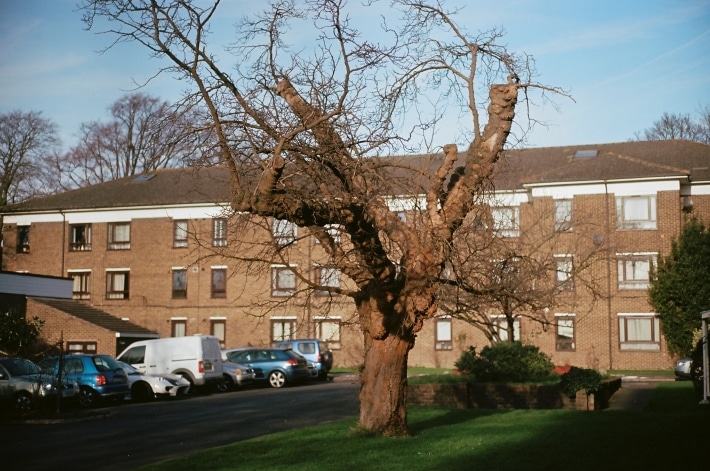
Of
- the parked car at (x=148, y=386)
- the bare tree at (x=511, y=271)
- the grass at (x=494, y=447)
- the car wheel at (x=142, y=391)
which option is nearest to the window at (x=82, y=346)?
the parked car at (x=148, y=386)

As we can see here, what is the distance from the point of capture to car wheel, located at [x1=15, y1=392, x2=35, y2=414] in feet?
Answer: 79.6

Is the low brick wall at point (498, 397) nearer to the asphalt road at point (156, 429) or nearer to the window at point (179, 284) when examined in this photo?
the asphalt road at point (156, 429)

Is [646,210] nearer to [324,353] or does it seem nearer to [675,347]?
[675,347]

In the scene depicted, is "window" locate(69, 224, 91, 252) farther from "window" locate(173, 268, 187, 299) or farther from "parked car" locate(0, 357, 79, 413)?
"parked car" locate(0, 357, 79, 413)

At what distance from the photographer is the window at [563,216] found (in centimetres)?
3262

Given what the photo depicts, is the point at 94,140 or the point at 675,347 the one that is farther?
the point at 94,140

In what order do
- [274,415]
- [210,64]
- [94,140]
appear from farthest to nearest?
[94,140] < [274,415] < [210,64]

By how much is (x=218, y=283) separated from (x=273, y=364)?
16.0 meters

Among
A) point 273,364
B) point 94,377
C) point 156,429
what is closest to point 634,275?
point 273,364

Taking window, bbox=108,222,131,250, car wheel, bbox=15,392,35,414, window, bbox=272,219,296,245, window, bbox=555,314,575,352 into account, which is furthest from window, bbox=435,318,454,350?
window, bbox=272,219,296,245

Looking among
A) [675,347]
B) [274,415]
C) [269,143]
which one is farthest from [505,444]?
[675,347]

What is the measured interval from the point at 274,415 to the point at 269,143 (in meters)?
11.2

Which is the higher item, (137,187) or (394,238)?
(137,187)

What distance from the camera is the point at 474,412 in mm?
20859
